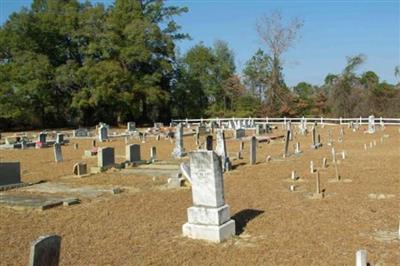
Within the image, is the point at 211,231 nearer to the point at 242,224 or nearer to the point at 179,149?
the point at 242,224

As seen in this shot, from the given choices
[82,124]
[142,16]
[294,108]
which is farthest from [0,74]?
[294,108]

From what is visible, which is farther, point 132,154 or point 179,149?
point 179,149

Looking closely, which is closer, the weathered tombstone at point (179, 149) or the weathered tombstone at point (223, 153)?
the weathered tombstone at point (223, 153)

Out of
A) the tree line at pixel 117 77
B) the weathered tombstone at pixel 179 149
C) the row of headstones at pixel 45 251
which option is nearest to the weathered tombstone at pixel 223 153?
the weathered tombstone at pixel 179 149

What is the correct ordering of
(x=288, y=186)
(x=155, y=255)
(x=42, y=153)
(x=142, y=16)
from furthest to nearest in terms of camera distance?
(x=142, y=16) → (x=42, y=153) → (x=288, y=186) → (x=155, y=255)

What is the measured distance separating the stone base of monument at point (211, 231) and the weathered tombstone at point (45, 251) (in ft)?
13.0

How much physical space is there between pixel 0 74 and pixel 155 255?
48665 millimetres

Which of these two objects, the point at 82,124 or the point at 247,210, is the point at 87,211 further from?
the point at 82,124

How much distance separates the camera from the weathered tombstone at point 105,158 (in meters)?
18.4

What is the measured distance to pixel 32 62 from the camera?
5312 centimetres

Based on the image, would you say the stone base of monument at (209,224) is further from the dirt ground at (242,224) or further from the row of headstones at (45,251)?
the row of headstones at (45,251)

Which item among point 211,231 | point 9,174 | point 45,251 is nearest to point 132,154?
point 9,174

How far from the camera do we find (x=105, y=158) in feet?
61.2

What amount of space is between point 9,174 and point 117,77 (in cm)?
4019
